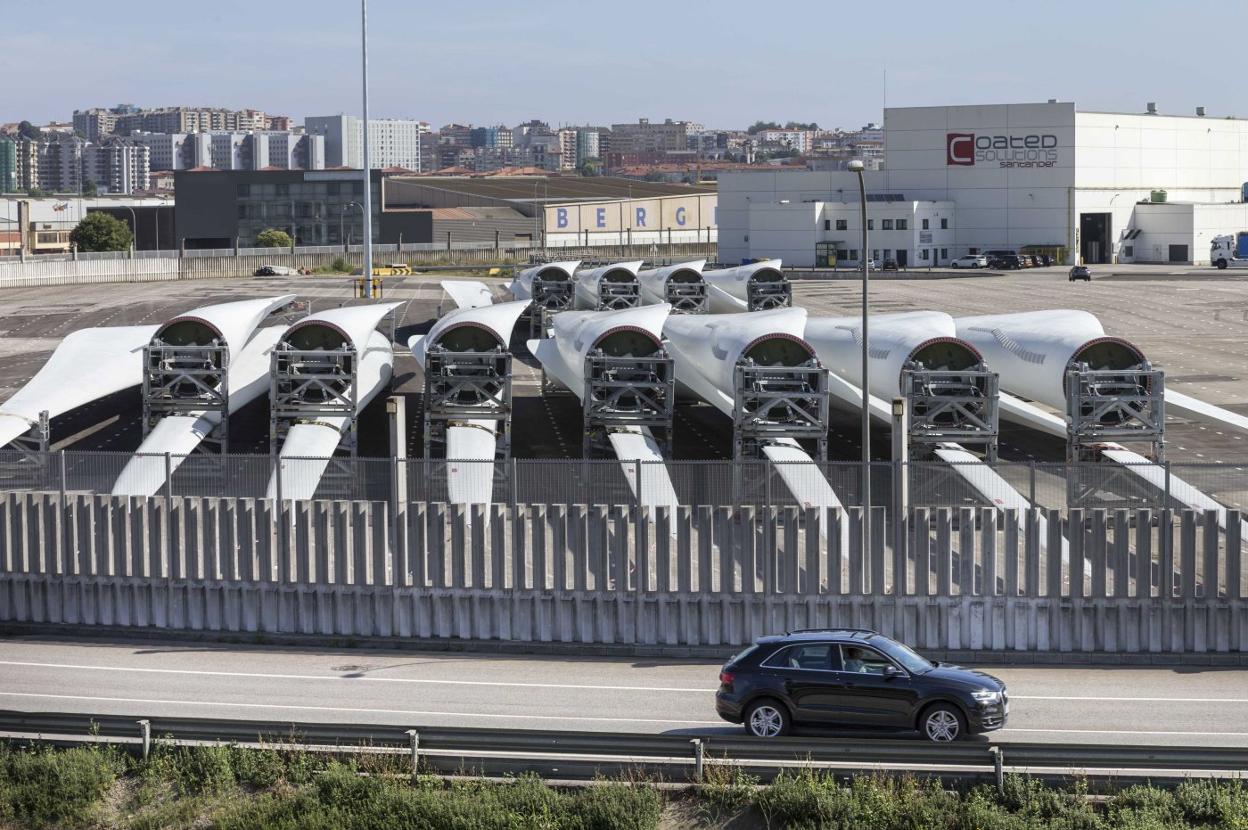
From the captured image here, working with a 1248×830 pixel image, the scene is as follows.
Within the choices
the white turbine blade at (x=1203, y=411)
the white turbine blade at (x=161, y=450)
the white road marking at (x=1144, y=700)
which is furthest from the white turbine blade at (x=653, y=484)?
the white turbine blade at (x=1203, y=411)

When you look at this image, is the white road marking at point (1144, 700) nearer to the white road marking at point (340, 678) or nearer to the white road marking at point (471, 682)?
the white road marking at point (471, 682)

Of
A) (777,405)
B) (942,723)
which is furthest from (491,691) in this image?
(777,405)

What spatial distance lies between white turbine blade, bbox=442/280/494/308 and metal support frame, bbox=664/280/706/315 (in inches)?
319

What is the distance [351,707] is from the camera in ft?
75.1

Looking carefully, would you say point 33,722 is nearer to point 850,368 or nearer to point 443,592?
point 443,592

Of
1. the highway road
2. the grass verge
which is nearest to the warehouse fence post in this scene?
the grass verge

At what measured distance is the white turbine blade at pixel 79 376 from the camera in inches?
1563

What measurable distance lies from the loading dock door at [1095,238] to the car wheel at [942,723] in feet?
373

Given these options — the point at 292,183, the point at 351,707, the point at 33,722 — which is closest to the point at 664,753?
the point at 351,707

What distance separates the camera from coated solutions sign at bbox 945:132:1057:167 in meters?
125

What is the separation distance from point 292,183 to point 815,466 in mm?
142700

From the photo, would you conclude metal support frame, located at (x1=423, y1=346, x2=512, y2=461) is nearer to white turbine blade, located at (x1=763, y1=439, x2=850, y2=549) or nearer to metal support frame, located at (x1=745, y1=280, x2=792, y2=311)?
white turbine blade, located at (x1=763, y1=439, x2=850, y2=549)

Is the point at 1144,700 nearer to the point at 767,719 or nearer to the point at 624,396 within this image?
the point at 767,719

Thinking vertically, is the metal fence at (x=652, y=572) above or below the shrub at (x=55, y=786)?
above
